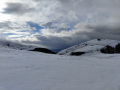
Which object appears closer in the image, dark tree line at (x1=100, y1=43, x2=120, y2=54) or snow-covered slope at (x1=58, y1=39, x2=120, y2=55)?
snow-covered slope at (x1=58, y1=39, x2=120, y2=55)

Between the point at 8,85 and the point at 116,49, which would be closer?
the point at 8,85

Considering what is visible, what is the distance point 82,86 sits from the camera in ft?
27.8

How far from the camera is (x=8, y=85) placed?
8.06 metres

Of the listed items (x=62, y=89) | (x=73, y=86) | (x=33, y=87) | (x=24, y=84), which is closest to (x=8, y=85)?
(x=24, y=84)

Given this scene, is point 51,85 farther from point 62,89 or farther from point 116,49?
point 116,49

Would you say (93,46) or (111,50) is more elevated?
(93,46)

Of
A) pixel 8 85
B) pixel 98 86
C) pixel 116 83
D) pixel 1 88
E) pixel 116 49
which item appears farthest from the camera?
pixel 116 49

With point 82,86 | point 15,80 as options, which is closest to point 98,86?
point 82,86

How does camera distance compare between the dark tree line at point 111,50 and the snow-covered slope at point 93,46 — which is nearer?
the snow-covered slope at point 93,46

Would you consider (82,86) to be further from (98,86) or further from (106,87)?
(106,87)

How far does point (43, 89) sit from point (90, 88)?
4163 mm

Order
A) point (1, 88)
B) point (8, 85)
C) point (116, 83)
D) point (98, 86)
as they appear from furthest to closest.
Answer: point (116, 83)
point (98, 86)
point (8, 85)
point (1, 88)

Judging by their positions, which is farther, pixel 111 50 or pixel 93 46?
pixel 111 50

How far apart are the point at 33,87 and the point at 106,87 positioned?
6660 millimetres
